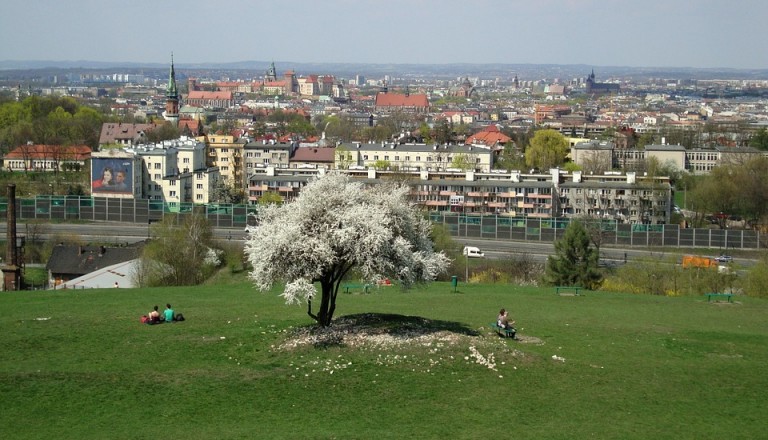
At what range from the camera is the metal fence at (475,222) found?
45.3 metres

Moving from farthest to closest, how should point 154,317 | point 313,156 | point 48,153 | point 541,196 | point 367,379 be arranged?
1. point 313,156
2. point 48,153
3. point 541,196
4. point 154,317
5. point 367,379

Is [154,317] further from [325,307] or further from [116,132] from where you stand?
[116,132]

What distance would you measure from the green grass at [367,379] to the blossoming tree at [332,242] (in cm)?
108

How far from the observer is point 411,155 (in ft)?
240

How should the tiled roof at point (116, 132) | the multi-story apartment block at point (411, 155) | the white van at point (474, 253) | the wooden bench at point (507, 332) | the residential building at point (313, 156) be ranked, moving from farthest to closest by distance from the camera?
the tiled roof at point (116, 132)
the residential building at point (313, 156)
the multi-story apartment block at point (411, 155)
the white van at point (474, 253)
the wooden bench at point (507, 332)

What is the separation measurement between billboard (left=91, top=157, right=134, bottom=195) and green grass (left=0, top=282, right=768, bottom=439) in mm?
38409

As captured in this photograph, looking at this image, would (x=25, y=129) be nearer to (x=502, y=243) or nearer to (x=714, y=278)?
(x=502, y=243)

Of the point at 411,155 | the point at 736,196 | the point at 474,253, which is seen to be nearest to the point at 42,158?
the point at 411,155

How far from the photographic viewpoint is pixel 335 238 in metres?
16.7

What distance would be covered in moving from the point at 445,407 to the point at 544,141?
71647mm

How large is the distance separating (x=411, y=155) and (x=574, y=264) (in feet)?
142

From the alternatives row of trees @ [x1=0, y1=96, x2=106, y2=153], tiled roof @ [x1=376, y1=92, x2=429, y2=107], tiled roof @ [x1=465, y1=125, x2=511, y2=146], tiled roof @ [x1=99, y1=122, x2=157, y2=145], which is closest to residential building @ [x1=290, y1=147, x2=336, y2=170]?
tiled roof @ [x1=99, y1=122, x2=157, y2=145]

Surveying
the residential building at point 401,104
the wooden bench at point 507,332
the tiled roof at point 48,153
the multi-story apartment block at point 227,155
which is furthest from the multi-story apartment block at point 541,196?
the residential building at point 401,104

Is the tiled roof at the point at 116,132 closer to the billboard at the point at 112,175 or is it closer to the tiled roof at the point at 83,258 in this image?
the billboard at the point at 112,175
